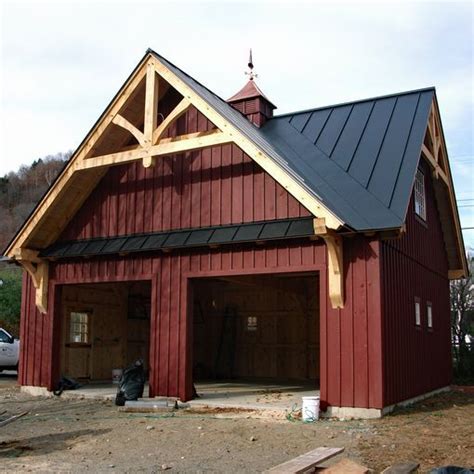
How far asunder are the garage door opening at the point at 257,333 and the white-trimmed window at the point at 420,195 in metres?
4.02

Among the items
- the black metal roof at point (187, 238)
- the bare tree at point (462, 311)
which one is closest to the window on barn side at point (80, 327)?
the black metal roof at point (187, 238)

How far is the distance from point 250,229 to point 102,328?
7.21m

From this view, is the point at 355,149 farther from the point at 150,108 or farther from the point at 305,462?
the point at 305,462

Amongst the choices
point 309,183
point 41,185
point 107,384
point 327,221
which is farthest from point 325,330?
point 41,185

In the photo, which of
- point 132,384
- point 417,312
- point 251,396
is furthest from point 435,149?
point 132,384

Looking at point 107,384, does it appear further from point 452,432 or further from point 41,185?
point 41,185

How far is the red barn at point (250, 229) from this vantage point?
432 inches

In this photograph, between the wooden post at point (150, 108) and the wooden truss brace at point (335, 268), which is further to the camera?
the wooden post at point (150, 108)

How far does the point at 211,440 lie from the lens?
9.10m

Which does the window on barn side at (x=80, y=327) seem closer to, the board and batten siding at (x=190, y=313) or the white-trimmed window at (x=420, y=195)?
the board and batten siding at (x=190, y=313)

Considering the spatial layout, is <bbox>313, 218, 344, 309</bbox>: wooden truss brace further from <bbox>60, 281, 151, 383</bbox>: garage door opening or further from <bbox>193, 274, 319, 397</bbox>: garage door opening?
<bbox>60, 281, 151, 383</bbox>: garage door opening

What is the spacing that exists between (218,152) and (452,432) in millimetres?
7012

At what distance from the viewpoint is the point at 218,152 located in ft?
43.6

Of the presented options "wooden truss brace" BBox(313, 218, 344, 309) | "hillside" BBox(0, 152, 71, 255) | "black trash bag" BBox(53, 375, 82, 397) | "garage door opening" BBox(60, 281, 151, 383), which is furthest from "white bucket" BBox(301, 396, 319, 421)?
"hillside" BBox(0, 152, 71, 255)
